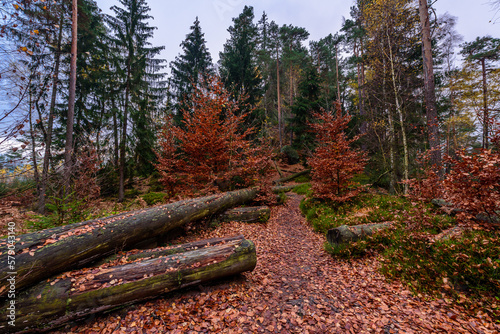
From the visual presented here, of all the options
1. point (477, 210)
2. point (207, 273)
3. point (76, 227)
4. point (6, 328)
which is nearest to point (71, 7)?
point (76, 227)

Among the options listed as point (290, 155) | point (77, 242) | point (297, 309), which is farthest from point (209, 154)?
point (290, 155)

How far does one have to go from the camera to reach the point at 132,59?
13461 mm

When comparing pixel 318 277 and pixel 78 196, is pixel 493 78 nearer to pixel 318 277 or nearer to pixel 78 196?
pixel 318 277

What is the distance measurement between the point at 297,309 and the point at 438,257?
9.19 ft

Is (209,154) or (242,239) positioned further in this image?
(209,154)

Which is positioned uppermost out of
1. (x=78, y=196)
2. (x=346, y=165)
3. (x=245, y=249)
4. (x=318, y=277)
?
(x=346, y=165)

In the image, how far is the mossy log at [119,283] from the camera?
2.28 metres

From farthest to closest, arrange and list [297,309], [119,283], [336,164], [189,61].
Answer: [189,61] → [336,164] → [297,309] → [119,283]

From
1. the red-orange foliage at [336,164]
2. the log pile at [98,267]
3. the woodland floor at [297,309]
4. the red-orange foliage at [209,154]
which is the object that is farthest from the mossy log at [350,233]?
the red-orange foliage at [209,154]

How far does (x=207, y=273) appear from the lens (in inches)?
125

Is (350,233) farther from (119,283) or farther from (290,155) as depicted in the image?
(290,155)

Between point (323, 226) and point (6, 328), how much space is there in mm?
6945

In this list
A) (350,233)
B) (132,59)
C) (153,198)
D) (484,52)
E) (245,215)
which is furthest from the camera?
(484,52)

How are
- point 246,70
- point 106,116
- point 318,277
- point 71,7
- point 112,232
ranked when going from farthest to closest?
point 246,70 < point 106,116 < point 71,7 < point 318,277 < point 112,232
